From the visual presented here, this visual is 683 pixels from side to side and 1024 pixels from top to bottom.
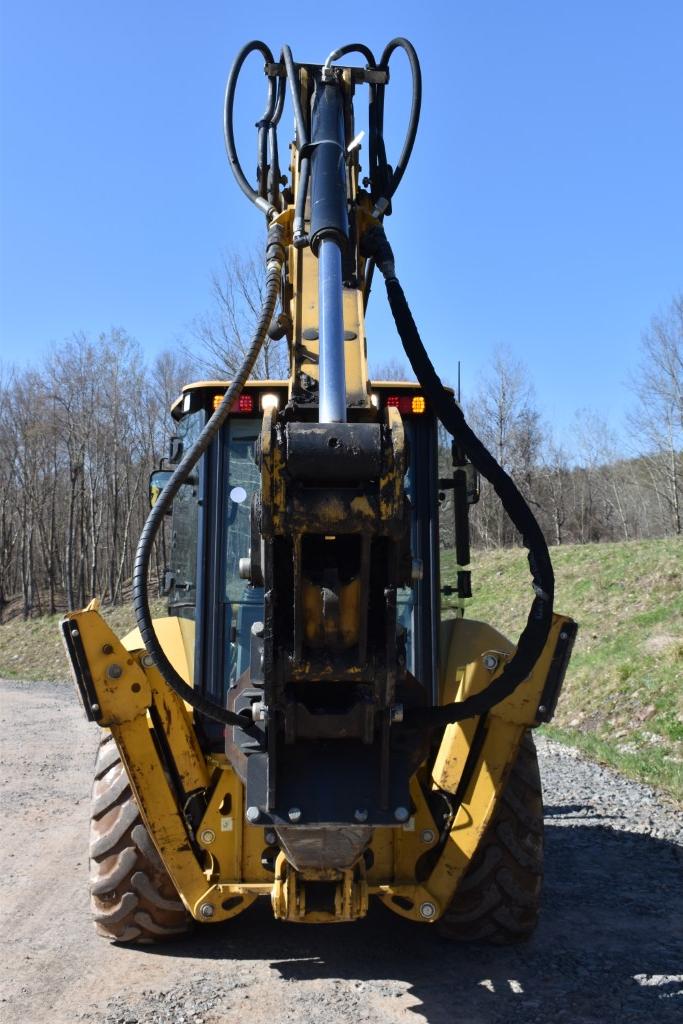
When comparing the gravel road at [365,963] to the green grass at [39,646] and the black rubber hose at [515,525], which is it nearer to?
the black rubber hose at [515,525]

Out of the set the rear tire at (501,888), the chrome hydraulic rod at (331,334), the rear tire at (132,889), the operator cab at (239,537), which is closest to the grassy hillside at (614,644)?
the operator cab at (239,537)

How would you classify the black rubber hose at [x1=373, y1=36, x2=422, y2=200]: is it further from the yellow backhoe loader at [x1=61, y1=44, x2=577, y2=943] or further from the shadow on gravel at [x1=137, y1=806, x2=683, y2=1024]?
the shadow on gravel at [x1=137, y1=806, x2=683, y2=1024]

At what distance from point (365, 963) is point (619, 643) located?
11.1 meters

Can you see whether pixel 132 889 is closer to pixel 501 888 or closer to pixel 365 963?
pixel 365 963

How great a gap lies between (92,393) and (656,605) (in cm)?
2832

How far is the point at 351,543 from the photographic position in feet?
10.1

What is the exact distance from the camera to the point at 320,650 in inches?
122

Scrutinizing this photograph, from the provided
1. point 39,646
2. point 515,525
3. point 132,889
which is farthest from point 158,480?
point 39,646

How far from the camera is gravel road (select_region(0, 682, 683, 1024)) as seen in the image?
370 centimetres

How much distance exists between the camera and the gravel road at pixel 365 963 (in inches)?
145

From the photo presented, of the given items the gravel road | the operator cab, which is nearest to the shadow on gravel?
the gravel road

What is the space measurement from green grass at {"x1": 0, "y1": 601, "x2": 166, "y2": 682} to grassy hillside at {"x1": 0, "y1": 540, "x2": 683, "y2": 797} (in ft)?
0.24

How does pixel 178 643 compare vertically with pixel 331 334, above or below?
below

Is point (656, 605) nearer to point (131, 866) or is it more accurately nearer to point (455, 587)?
point (455, 587)
